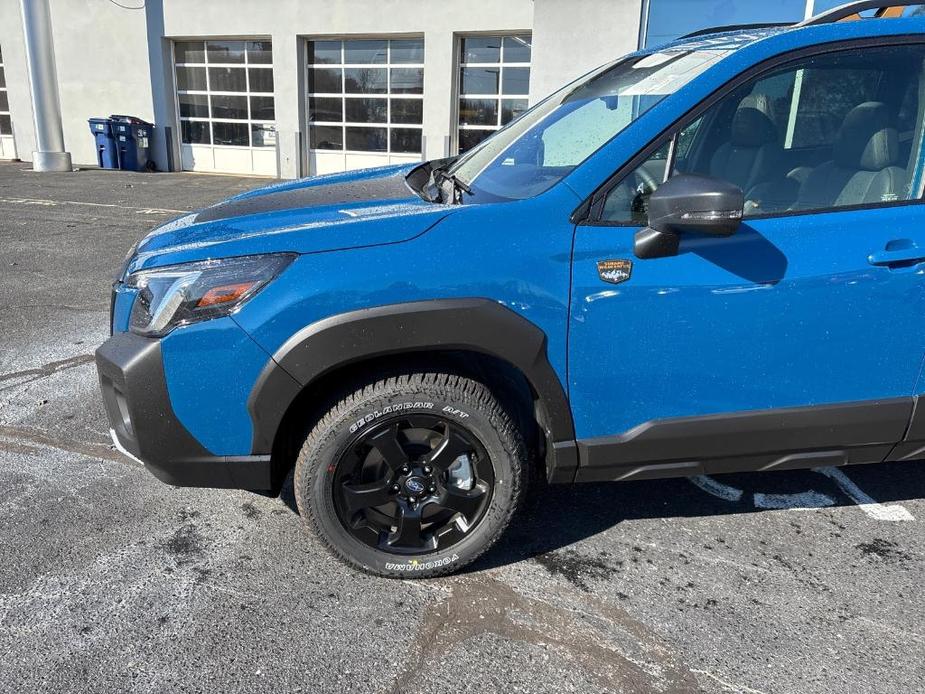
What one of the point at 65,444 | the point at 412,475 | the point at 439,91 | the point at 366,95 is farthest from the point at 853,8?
the point at 366,95

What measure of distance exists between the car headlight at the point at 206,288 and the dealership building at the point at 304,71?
36.2 feet

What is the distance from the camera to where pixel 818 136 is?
9.05ft

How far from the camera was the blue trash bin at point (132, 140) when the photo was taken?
17109mm

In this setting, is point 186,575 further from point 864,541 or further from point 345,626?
point 864,541

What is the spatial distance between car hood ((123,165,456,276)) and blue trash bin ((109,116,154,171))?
16080 mm

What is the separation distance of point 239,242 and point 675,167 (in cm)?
150

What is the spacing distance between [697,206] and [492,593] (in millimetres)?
1505

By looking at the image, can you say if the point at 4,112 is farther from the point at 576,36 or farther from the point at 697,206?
the point at 697,206

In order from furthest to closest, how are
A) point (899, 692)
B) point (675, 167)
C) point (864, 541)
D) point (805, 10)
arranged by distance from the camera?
point (805, 10) < point (864, 541) < point (675, 167) < point (899, 692)

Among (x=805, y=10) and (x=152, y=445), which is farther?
(x=805, y=10)

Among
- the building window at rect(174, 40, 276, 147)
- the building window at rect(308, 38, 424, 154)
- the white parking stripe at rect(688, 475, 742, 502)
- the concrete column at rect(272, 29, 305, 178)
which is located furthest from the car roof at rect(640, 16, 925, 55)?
the building window at rect(174, 40, 276, 147)

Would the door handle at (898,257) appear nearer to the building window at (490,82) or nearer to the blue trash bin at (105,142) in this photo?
the building window at (490,82)

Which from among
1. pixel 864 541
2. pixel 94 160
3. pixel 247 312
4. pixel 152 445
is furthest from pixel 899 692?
pixel 94 160

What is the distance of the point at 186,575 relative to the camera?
107 inches
